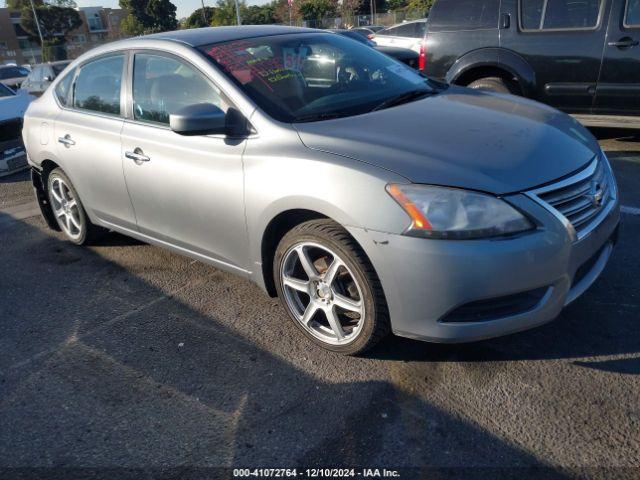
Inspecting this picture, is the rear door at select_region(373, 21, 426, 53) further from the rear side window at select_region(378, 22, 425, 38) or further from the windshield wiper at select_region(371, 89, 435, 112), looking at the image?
the windshield wiper at select_region(371, 89, 435, 112)

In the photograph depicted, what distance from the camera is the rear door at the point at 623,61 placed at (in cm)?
577

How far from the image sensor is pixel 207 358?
10.1ft

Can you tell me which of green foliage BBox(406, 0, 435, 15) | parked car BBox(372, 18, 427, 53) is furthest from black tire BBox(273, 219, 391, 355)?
green foliage BBox(406, 0, 435, 15)

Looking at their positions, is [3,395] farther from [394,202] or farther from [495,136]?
[495,136]

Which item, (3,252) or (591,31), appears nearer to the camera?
(3,252)

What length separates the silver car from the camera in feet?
7.97

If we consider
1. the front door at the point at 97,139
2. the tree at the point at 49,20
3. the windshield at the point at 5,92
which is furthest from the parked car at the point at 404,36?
the tree at the point at 49,20

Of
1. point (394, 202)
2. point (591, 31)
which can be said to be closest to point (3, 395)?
point (394, 202)

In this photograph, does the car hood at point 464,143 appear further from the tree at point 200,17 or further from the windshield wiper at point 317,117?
the tree at point 200,17

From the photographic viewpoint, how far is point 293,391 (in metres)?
2.74

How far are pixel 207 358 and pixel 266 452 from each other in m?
0.86

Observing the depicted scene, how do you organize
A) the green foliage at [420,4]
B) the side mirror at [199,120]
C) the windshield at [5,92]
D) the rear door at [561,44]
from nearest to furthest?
1. the side mirror at [199,120]
2. the rear door at [561,44]
3. the windshield at [5,92]
4. the green foliage at [420,4]

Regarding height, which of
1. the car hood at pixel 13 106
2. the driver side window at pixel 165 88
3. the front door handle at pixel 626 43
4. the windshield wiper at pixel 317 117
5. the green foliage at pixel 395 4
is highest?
the green foliage at pixel 395 4

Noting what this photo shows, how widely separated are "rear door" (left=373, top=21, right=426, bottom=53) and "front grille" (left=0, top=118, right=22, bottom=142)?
10399 mm
